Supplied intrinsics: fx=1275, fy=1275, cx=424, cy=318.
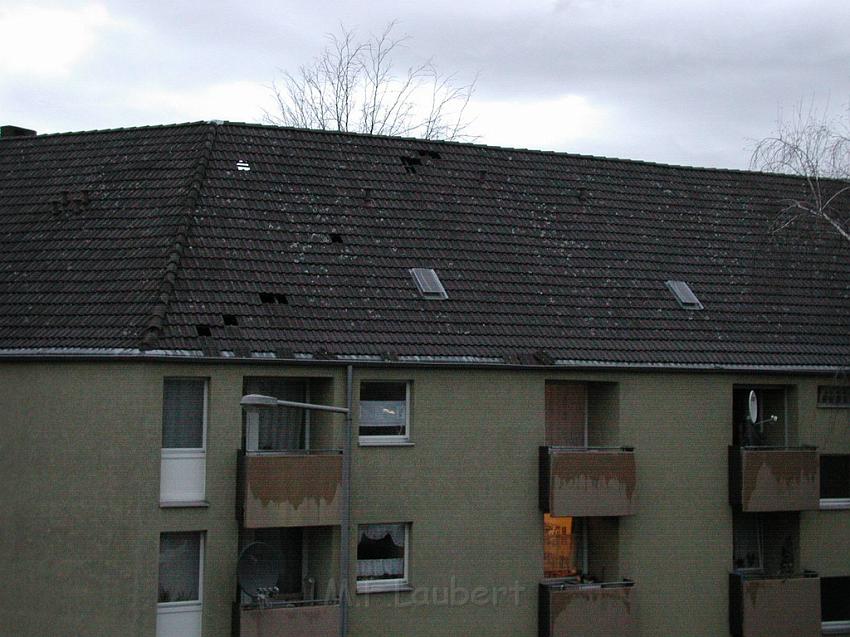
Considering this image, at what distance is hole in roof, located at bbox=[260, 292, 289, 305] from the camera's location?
1977 centimetres

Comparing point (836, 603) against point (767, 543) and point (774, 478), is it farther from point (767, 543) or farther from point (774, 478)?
point (774, 478)

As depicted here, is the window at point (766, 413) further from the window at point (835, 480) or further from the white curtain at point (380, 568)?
the white curtain at point (380, 568)

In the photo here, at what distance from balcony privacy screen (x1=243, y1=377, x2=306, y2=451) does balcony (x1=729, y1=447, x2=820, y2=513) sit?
24.0 ft

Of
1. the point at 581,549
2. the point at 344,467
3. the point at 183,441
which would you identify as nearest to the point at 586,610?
the point at 581,549

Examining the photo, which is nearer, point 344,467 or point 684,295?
point 344,467

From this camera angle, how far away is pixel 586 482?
20031 millimetres

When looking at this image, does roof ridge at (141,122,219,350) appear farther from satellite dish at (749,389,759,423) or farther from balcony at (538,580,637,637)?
→ satellite dish at (749,389,759,423)

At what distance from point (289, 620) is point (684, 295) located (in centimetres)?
939

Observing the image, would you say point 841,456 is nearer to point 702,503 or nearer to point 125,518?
point 702,503

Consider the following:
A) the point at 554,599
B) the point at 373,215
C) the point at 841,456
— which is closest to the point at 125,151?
the point at 373,215

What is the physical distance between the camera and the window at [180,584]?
18250 millimetres

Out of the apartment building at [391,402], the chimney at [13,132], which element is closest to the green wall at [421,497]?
the apartment building at [391,402]

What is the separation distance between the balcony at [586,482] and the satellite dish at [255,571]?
14.8 feet

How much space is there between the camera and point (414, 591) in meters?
19.4
